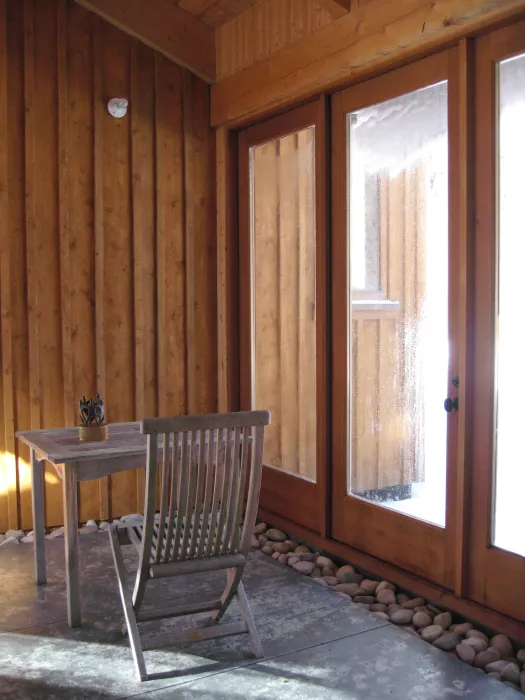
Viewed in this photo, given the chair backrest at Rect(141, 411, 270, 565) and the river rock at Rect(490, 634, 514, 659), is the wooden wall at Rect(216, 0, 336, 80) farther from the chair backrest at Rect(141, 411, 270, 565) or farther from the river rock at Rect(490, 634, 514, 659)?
the river rock at Rect(490, 634, 514, 659)

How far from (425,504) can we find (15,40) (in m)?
3.60

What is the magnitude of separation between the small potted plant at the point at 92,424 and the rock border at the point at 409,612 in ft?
4.24

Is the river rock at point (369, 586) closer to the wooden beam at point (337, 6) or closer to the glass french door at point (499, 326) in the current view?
the glass french door at point (499, 326)

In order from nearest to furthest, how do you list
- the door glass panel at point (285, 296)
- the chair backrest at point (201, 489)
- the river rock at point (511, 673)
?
the chair backrest at point (201, 489)
the river rock at point (511, 673)
the door glass panel at point (285, 296)

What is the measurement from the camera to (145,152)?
Answer: 197 inches

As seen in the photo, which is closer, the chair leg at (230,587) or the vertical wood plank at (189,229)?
the chair leg at (230,587)

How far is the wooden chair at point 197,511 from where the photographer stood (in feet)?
8.96

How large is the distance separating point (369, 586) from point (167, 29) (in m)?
3.61

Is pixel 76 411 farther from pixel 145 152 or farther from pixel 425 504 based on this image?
pixel 425 504

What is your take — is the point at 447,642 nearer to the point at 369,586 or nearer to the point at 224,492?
the point at 369,586

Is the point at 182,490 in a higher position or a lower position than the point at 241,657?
higher

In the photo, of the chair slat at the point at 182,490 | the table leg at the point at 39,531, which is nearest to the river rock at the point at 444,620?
the chair slat at the point at 182,490

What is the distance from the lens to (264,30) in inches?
181

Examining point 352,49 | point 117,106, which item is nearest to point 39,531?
point 117,106
